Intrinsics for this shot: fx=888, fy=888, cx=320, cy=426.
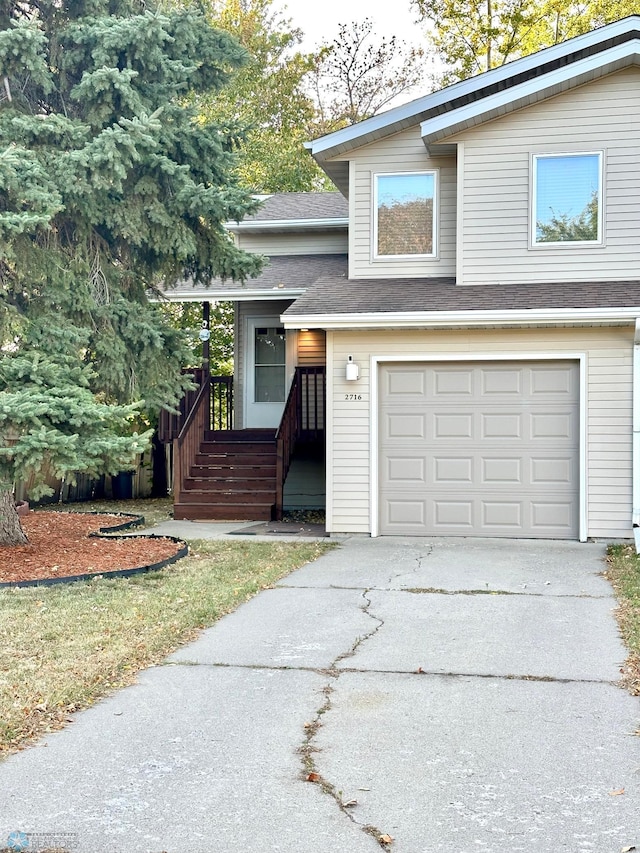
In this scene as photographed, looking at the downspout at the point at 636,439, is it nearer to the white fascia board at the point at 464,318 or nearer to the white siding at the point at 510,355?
the white siding at the point at 510,355

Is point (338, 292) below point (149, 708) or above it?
above

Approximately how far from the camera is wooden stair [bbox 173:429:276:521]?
12.9 meters

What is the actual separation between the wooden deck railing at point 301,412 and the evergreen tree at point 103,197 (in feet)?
10.7

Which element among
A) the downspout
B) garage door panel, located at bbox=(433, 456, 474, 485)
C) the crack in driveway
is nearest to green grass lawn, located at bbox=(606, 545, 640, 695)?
the downspout

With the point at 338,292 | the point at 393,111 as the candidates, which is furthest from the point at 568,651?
the point at 393,111

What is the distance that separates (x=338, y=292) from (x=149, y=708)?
745 centimetres

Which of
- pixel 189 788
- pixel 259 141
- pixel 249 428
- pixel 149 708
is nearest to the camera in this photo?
pixel 189 788

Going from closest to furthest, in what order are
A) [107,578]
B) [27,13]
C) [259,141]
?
1. [107,578]
2. [27,13]
3. [259,141]

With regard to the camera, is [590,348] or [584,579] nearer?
[584,579]

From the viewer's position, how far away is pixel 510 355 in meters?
10.5

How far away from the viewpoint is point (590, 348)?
10.3 meters

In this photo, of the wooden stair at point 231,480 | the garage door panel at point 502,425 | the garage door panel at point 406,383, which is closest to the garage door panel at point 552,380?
the garage door panel at point 502,425

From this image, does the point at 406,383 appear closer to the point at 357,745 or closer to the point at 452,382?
the point at 452,382

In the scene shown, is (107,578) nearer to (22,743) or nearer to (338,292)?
(22,743)
